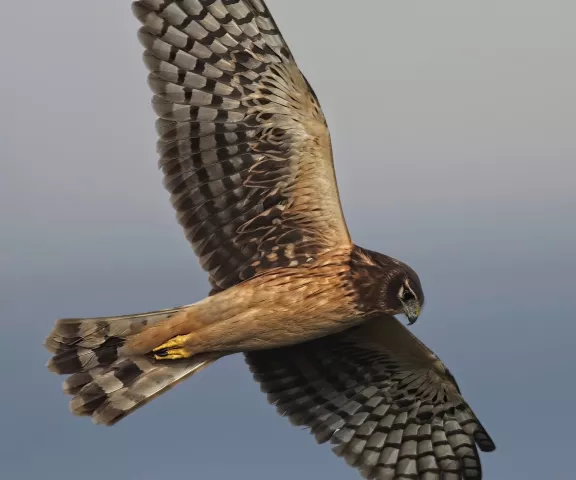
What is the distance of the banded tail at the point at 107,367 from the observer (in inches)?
455

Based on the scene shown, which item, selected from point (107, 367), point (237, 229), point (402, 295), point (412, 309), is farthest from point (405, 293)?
point (107, 367)

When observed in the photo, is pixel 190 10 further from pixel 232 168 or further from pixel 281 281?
pixel 281 281

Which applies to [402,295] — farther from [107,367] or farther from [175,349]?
[107,367]

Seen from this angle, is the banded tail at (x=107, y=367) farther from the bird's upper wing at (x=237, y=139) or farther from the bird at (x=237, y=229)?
the bird's upper wing at (x=237, y=139)

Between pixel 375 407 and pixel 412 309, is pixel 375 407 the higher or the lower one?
the lower one

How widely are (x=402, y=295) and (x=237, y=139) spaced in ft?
7.19

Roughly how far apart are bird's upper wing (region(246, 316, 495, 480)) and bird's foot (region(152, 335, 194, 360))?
1407 mm

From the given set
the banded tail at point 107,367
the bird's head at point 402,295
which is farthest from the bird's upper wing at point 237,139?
the banded tail at point 107,367

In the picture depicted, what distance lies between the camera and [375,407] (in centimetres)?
1280

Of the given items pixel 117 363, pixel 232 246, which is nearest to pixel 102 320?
pixel 117 363

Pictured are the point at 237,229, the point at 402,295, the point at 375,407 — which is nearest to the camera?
the point at 402,295

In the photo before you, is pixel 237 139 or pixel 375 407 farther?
pixel 375 407

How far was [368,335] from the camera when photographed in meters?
12.4

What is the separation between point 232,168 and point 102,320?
1883mm
